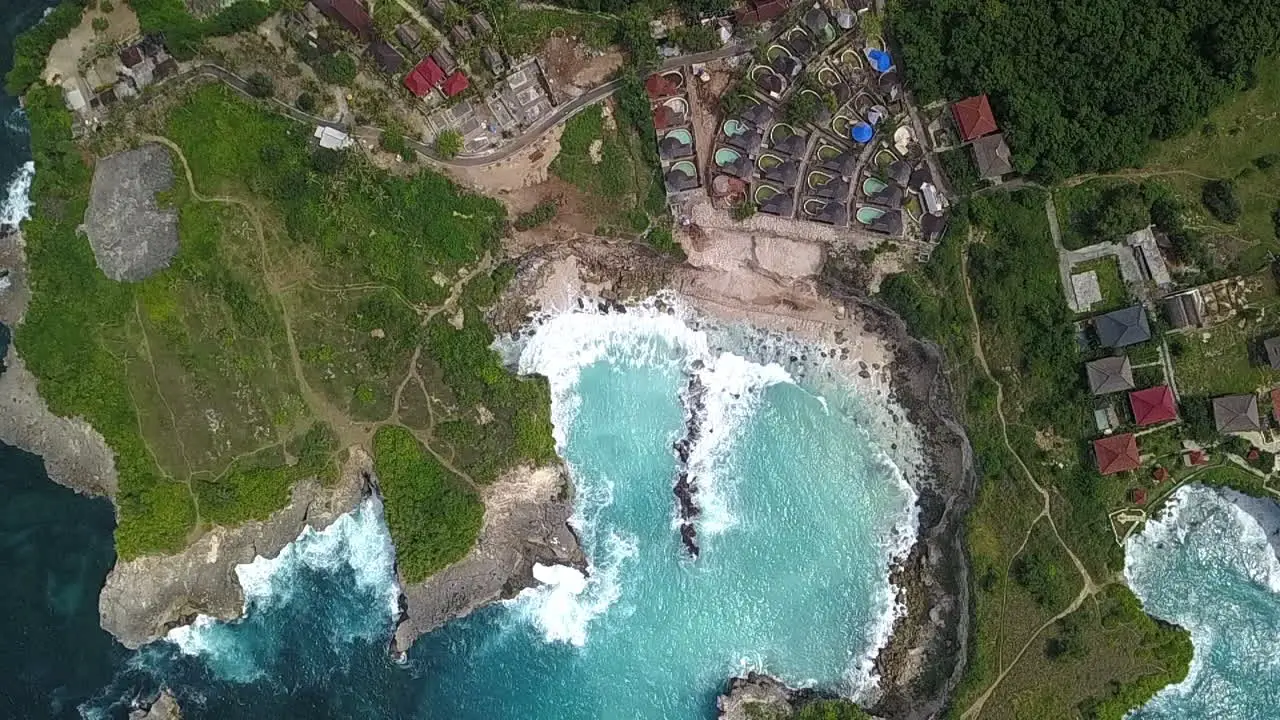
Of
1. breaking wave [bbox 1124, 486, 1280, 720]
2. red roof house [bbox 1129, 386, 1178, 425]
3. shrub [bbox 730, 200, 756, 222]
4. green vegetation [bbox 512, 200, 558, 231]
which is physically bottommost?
breaking wave [bbox 1124, 486, 1280, 720]

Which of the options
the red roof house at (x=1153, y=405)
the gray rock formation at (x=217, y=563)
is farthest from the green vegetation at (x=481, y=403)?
the red roof house at (x=1153, y=405)

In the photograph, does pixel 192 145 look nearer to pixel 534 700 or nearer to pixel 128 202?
pixel 128 202

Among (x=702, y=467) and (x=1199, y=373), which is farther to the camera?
(x=702, y=467)

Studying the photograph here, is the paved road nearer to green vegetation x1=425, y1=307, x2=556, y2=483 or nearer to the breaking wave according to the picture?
green vegetation x1=425, y1=307, x2=556, y2=483

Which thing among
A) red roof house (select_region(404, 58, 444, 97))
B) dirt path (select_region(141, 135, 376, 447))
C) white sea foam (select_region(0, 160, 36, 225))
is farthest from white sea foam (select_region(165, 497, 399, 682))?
white sea foam (select_region(0, 160, 36, 225))

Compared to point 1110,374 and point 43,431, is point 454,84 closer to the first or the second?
point 43,431

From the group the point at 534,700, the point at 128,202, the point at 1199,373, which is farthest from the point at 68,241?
the point at 1199,373
